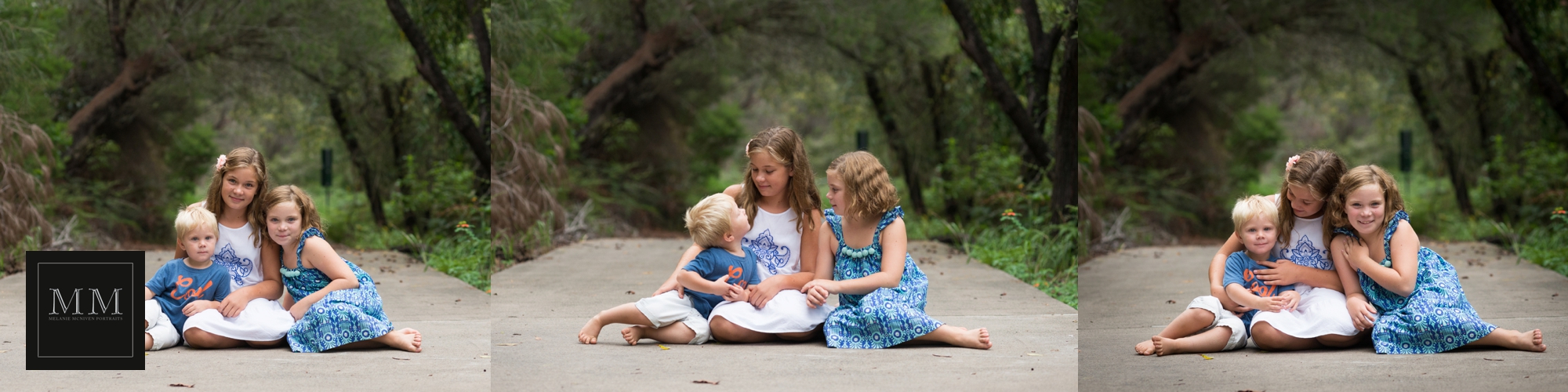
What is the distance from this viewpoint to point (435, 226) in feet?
23.3

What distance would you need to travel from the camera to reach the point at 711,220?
356 centimetres

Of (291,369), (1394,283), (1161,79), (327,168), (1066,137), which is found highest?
(1161,79)

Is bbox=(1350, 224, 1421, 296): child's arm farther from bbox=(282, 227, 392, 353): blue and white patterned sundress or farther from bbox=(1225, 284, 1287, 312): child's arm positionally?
bbox=(282, 227, 392, 353): blue and white patterned sundress

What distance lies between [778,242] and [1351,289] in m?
1.79

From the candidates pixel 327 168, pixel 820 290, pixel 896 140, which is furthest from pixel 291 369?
pixel 896 140

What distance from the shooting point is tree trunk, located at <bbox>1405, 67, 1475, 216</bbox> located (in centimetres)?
820

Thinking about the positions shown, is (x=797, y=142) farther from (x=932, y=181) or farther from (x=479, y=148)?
(x=932, y=181)

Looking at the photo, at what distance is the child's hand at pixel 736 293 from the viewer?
11.6 ft

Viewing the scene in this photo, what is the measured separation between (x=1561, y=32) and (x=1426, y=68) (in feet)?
2.95

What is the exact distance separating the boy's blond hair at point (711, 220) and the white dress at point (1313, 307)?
165 cm

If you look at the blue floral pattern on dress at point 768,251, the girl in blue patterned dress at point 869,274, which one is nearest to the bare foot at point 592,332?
the blue floral pattern on dress at point 768,251

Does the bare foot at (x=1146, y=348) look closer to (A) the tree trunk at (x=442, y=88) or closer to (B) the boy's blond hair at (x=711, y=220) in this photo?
(B) the boy's blond hair at (x=711, y=220)

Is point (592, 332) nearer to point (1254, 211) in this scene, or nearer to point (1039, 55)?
point (1254, 211)

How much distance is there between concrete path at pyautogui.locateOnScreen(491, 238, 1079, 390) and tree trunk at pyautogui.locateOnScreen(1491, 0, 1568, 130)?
4397mm
